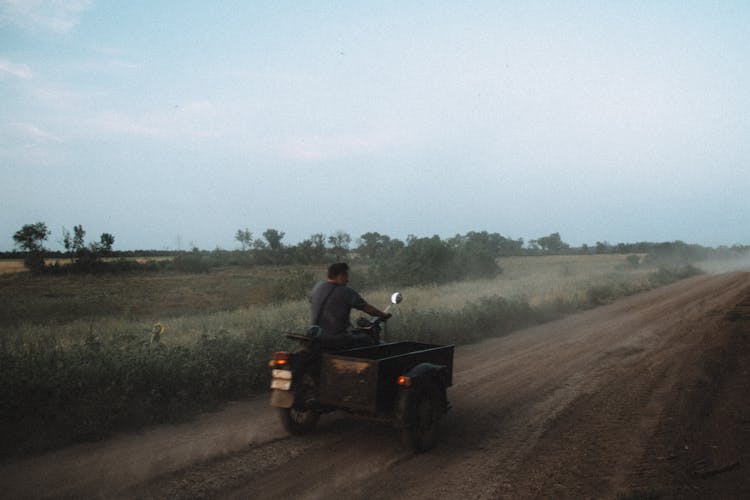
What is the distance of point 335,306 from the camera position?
6.36m

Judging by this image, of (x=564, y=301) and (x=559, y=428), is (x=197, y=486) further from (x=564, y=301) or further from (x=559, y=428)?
(x=564, y=301)

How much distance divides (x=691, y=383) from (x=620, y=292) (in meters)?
18.5

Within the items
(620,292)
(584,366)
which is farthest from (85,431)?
(620,292)

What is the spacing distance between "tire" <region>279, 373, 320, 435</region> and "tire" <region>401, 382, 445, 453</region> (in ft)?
3.66

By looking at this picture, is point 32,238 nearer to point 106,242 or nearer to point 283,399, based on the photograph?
point 106,242

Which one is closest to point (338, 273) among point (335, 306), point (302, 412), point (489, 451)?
point (335, 306)

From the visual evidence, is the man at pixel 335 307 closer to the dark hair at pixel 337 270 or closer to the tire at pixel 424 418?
the dark hair at pixel 337 270

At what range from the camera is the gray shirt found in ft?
20.9

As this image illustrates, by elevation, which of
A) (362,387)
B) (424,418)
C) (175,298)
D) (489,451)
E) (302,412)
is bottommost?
(175,298)

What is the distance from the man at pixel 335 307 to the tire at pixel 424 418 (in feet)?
3.64

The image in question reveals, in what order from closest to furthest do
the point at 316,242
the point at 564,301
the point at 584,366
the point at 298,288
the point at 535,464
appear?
the point at 535,464
the point at 584,366
the point at 564,301
the point at 298,288
the point at 316,242

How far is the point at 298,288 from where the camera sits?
2533cm

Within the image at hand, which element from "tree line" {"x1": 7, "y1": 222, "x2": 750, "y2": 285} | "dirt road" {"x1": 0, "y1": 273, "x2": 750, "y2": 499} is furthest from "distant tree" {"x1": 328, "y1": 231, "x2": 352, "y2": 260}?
"dirt road" {"x1": 0, "y1": 273, "x2": 750, "y2": 499}

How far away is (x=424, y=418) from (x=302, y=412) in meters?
1.55
